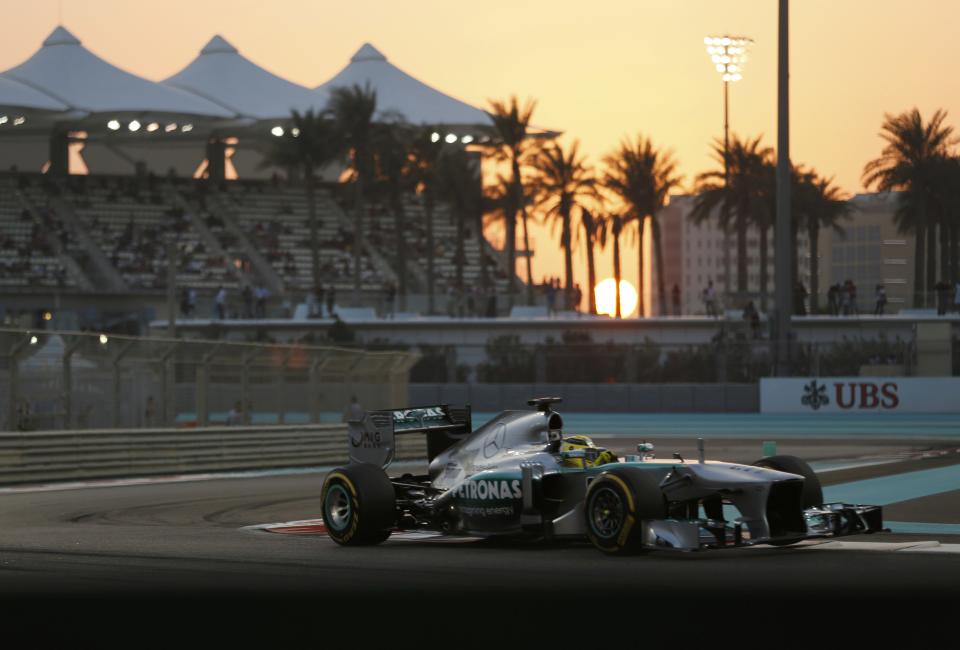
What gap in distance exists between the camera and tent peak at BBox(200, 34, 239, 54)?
3519 inches

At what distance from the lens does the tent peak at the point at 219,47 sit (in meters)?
89.4

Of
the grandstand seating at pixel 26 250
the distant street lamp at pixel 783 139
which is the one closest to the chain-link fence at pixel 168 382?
the distant street lamp at pixel 783 139

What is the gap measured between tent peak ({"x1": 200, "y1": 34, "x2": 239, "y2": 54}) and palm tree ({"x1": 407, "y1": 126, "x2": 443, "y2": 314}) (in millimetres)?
14691

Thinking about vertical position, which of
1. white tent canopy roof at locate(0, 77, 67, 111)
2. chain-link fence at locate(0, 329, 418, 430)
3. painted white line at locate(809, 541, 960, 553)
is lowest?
painted white line at locate(809, 541, 960, 553)

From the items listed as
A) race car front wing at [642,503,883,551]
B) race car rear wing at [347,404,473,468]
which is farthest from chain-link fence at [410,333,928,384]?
A: race car front wing at [642,503,883,551]

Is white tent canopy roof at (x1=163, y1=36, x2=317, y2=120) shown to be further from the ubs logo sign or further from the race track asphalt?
the race track asphalt

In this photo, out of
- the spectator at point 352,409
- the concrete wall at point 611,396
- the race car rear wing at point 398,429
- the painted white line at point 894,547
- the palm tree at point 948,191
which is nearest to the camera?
the painted white line at point 894,547

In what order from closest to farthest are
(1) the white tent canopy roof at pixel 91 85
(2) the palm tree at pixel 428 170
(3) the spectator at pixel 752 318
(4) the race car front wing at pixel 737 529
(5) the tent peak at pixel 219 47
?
1. (4) the race car front wing at pixel 737 529
2. (3) the spectator at pixel 752 318
3. (2) the palm tree at pixel 428 170
4. (1) the white tent canopy roof at pixel 91 85
5. (5) the tent peak at pixel 219 47

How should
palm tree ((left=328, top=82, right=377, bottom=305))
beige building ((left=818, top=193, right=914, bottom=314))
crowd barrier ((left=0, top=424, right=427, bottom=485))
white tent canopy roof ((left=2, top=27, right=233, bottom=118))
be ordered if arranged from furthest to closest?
white tent canopy roof ((left=2, top=27, right=233, bottom=118)), palm tree ((left=328, top=82, right=377, bottom=305)), beige building ((left=818, top=193, right=914, bottom=314)), crowd barrier ((left=0, top=424, right=427, bottom=485))

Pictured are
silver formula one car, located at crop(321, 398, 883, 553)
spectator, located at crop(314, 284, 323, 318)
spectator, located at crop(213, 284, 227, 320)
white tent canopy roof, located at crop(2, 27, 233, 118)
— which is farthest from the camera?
white tent canopy roof, located at crop(2, 27, 233, 118)

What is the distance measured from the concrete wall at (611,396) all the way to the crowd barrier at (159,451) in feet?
58.0

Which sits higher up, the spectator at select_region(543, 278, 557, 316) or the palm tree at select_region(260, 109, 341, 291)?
the palm tree at select_region(260, 109, 341, 291)

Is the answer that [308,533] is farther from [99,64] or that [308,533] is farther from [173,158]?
[173,158]

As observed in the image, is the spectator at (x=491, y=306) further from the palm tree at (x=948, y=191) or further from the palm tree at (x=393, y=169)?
the palm tree at (x=948, y=191)
